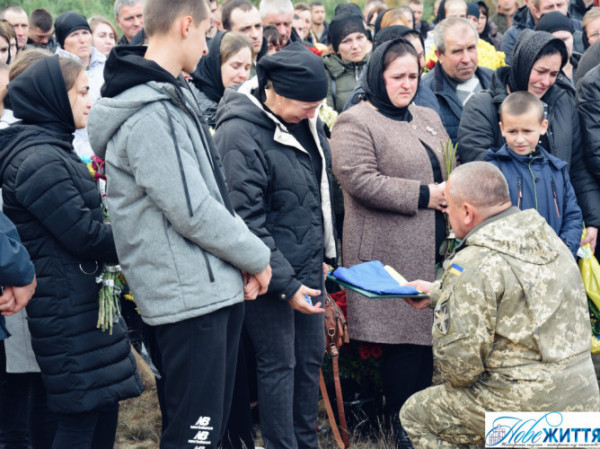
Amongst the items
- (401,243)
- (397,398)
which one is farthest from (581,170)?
(397,398)

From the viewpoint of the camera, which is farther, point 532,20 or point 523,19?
point 523,19

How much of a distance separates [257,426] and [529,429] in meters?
2.04

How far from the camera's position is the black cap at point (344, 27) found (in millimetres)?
6875

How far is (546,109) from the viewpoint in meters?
5.33

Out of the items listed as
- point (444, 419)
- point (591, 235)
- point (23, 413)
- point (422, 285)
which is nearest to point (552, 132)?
point (591, 235)

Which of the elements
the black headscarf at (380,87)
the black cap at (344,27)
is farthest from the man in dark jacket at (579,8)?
the black headscarf at (380,87)

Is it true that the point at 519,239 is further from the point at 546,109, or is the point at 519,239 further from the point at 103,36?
the point at 103,36

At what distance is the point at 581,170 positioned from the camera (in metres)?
5.46

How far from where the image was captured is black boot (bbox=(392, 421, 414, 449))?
15.2 feet

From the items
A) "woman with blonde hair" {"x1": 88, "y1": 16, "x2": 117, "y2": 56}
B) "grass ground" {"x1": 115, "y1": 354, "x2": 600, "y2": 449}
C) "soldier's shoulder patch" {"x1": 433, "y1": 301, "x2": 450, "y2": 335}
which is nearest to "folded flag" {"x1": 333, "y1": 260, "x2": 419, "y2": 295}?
"soldier's shoulder patch" {"x1": 433, "y1": 301, "x2": 450, "y2": 335}

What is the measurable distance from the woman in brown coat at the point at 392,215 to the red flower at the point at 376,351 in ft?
0.22

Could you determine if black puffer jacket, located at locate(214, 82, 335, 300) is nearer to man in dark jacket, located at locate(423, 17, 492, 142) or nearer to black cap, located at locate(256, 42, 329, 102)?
black cap, located at locate(256, 42, 329, 102)

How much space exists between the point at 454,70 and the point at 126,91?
10.4 feet

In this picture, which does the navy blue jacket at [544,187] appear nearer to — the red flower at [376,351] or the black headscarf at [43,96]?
the red flower at [376,351]
